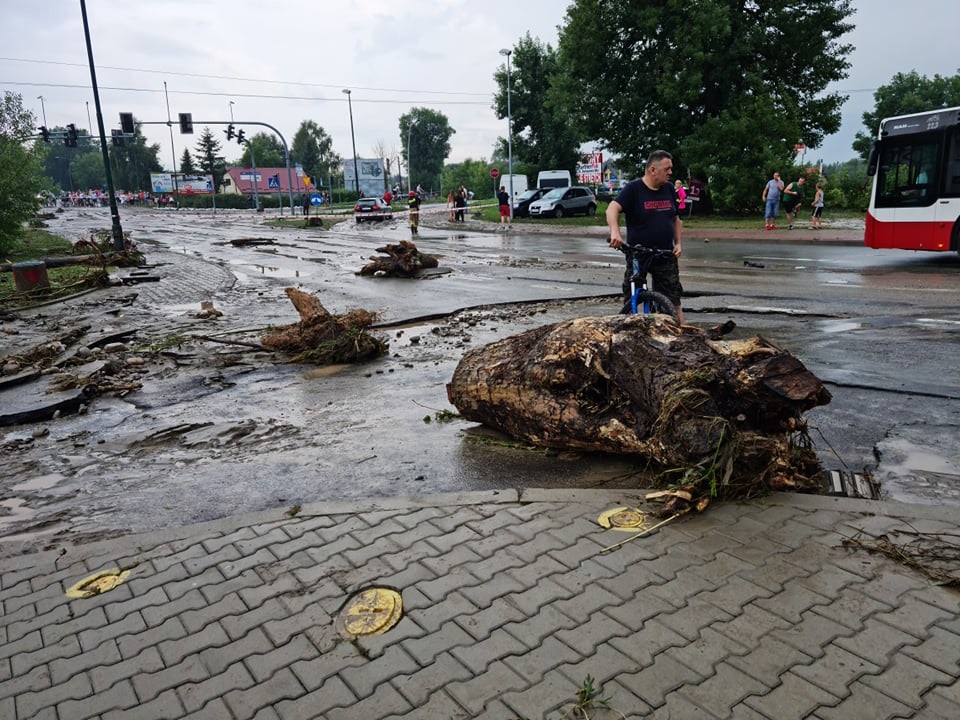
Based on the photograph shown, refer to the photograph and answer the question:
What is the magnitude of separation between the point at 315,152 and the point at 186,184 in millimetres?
21665

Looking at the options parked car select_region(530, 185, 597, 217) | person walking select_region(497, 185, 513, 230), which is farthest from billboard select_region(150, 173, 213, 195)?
person walking select_region(497, 185, 513, 230)

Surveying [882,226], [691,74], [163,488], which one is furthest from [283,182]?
[163,488]

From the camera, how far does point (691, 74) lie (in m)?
30.4

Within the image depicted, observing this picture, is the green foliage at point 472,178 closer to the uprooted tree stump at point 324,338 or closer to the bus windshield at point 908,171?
the bus windshield at point 908,171

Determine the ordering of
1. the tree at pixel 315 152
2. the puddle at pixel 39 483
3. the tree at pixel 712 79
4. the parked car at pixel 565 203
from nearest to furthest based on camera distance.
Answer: the puddle at pixel 39 483, the tree at pixel 712 79, the parked car at pixel 565 203, the tree at pixel 315 152

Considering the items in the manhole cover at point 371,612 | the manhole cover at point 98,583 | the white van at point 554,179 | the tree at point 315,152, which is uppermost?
the tree at point 315,152

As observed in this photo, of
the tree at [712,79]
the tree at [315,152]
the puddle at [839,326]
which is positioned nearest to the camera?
the puddle at [839,326]

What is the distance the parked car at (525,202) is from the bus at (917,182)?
28.5 metres

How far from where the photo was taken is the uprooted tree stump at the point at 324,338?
8.10 metres

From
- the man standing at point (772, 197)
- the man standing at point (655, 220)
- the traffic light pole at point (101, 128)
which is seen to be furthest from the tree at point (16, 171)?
the man standing at point (772, 197)

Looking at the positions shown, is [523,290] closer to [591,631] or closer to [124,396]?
[124,396]

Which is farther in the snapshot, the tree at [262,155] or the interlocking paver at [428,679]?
the tree at [262,155]

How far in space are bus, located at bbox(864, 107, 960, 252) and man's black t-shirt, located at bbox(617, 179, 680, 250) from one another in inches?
471

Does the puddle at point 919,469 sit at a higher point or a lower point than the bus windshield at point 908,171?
lower
